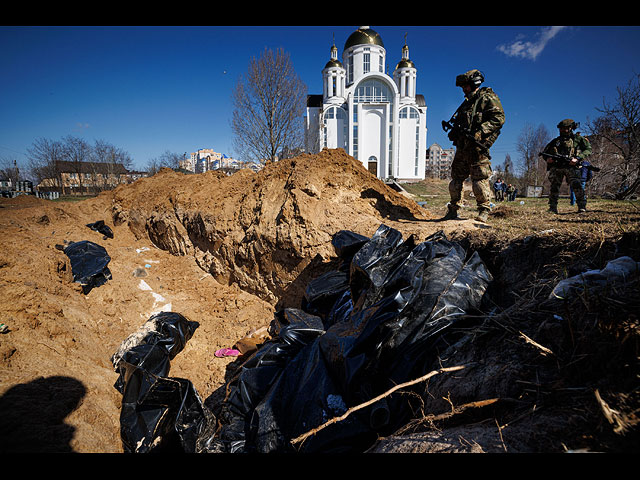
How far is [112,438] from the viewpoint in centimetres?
236

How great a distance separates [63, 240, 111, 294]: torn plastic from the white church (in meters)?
29.4

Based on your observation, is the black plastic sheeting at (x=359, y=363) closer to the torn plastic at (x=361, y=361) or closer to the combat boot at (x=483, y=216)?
the torn plastic at (x=361, y=361)

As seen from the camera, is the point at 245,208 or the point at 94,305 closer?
the point at 94,305

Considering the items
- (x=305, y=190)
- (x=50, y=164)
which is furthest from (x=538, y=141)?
(x=50, y=164)

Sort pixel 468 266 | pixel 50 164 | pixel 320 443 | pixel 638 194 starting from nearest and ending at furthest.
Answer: pixel 320 443 < pixel 468 266 < pixel 638 194 < pixel 50 164

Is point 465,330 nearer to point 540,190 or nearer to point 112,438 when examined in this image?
point 112,438

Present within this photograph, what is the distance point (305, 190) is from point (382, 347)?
12.0 ft

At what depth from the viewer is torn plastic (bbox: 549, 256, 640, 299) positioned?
5.32 feet

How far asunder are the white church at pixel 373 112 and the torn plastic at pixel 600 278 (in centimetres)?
3223

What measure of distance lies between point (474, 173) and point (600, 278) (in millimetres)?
3641

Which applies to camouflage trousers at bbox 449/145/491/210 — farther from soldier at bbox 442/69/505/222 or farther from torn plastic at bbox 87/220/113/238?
torn plastic at bbox 87/220/113/238

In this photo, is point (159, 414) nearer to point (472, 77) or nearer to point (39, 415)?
point (39, 415)

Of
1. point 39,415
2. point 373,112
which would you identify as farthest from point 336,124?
point 39,415

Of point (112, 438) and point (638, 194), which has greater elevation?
point (638, 194)
